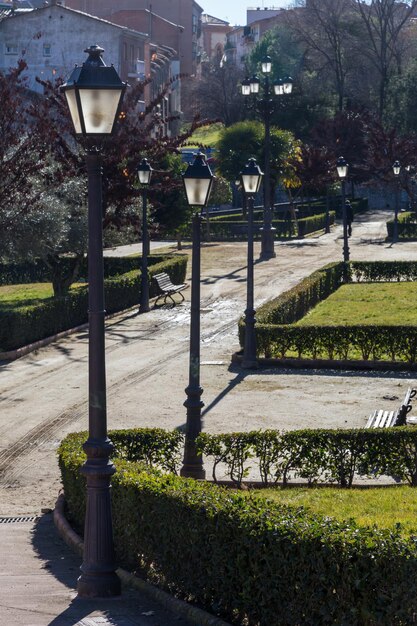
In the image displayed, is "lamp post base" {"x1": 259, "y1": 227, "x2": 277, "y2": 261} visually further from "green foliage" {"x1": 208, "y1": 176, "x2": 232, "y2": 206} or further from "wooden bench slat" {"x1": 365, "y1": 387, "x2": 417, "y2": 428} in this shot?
"wooden bench slat" {"x1": 365, "y1": 387, "x2": 417, "y2": 428}

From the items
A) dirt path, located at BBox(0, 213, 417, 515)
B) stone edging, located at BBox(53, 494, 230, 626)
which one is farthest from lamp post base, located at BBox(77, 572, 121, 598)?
dirt path, located at BBox(0, 213, 417, 515)

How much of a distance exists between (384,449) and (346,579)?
689 cm

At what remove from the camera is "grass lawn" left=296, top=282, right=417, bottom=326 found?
88.5 ft

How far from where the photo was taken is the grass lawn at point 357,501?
11.4m

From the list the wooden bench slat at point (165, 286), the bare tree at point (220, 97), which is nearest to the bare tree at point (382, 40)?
the bare tree at point (220, 97)

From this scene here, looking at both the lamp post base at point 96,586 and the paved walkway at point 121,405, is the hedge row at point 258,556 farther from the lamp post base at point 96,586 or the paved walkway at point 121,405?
the lamp post base at point 96,586

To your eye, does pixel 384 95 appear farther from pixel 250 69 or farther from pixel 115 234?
pixel 115 234

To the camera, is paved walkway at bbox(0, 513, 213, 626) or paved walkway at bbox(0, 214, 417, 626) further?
paved walkway at bbox(0, 214, 417, 626)

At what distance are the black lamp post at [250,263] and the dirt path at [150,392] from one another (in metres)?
0.39

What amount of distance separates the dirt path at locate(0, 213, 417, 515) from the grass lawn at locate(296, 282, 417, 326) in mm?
2364

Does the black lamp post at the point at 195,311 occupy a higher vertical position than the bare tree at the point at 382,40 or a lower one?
lower

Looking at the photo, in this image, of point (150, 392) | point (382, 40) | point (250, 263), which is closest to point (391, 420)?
point (150, 392)

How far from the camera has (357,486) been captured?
13625mm

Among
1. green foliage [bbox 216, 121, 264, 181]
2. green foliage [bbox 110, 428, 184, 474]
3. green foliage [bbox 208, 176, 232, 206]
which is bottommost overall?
green foliage [bbox 110, 428, 184, 474]
